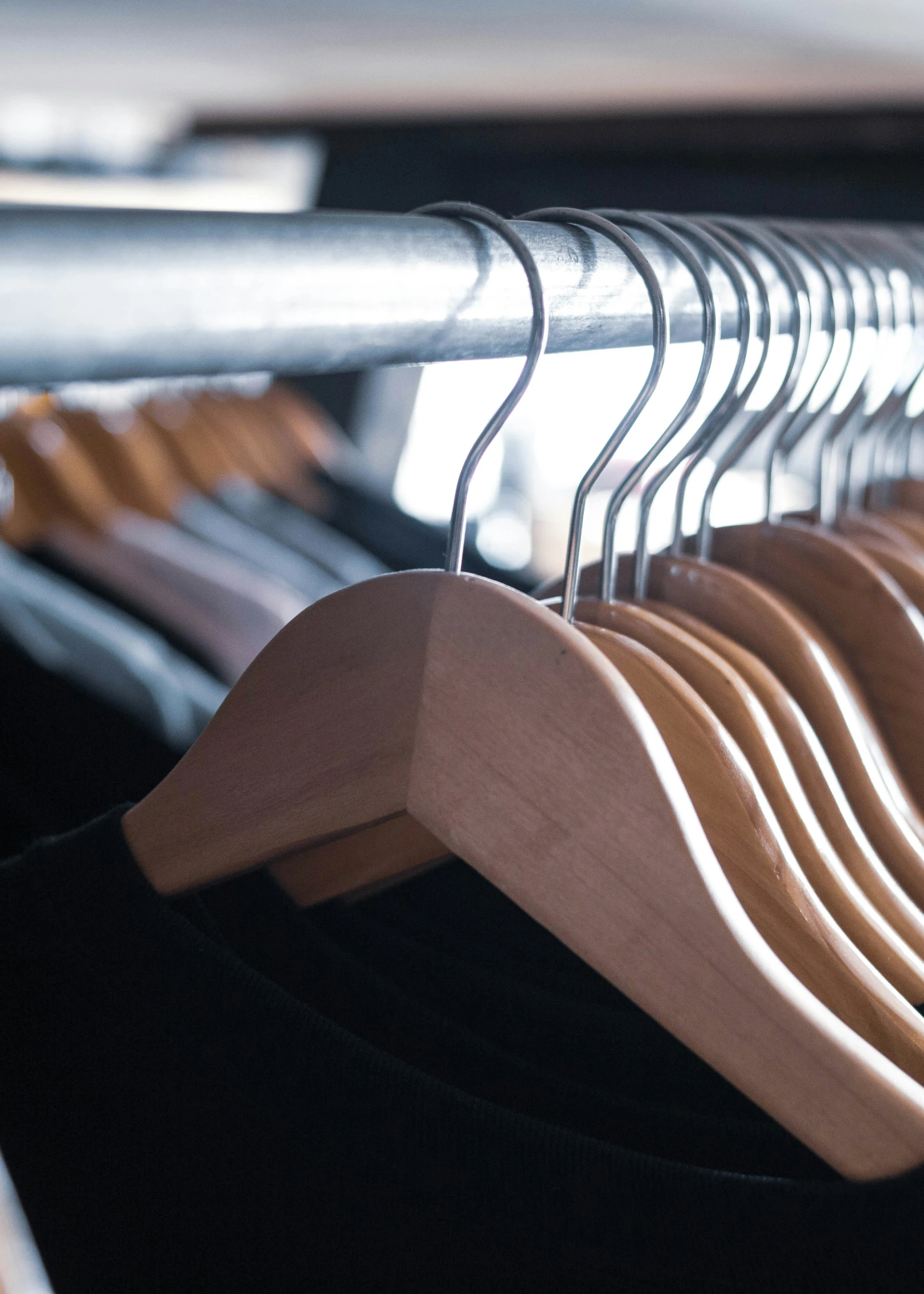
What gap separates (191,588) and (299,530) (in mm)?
361

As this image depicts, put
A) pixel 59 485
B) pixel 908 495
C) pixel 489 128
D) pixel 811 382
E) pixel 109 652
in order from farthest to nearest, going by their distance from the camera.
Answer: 1. pixel 489 128
2. pixel 59 485
3. pixel 109 652
4. pixel 908 495
5. pixel 811 382

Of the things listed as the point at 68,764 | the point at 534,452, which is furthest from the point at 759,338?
the point at 534,452

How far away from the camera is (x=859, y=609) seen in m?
0.58

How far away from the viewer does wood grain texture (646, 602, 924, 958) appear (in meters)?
0.48

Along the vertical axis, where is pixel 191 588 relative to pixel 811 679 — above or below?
below

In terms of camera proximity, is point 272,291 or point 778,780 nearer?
point 272,291

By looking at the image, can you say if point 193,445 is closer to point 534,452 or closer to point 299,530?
point 299,530

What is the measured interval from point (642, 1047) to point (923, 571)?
1.02ft

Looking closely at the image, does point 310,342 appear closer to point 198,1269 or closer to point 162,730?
point 198,1269

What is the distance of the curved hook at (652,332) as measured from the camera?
17.1 inches

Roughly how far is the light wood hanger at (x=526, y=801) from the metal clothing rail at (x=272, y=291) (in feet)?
0.09

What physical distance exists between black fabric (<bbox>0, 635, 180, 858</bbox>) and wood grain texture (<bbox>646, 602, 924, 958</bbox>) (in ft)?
1.48

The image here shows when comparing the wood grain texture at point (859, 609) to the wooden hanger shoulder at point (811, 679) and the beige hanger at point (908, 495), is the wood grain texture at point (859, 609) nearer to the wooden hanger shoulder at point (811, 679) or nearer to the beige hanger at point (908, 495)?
the wooden hanger shoulder at point (811, 679)

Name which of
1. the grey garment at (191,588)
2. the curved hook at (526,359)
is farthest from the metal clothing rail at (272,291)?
the grey garment at (191,588)
